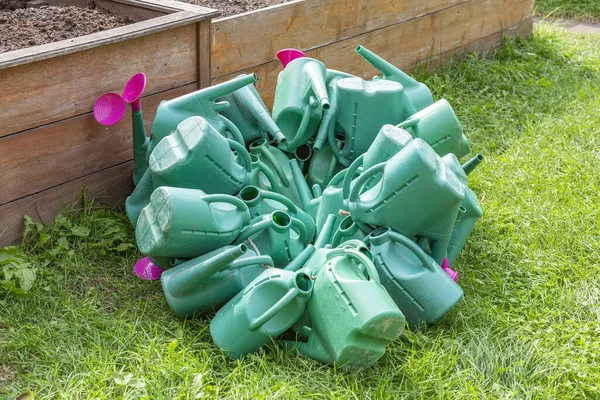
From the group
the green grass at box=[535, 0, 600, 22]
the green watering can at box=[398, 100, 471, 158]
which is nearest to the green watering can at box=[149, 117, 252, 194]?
the green watering can at box=[398, 100, 471, 158]

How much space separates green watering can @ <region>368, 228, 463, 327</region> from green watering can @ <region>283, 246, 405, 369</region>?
0.11 m

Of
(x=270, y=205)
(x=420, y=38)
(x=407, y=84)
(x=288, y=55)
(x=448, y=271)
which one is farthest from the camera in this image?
(x=420, y=38)

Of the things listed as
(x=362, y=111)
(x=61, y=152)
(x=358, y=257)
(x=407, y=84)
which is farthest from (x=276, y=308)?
(x=407, y=84)

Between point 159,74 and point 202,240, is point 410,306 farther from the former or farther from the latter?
point 159,74

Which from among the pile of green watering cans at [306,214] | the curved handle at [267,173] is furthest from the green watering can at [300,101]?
the curved handle at [267,173]

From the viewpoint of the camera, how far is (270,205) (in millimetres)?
2643

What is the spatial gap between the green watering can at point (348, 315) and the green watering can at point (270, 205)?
365 millimetres

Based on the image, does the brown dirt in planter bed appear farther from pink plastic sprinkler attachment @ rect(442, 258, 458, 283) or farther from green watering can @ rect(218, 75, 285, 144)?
pink plastic sprinkler attachment @ rect(442, 258, 458, 283)

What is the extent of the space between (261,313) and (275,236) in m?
0.32

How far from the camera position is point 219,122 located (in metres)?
2.74

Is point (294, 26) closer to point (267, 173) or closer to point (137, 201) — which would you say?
point (267, 173)

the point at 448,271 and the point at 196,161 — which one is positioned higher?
the point at 196,161

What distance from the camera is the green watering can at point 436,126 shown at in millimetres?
2766

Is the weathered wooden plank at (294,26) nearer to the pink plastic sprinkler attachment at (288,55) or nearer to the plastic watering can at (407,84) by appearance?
the pink plastic sprinkler attachment at (288,55)
